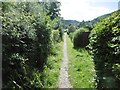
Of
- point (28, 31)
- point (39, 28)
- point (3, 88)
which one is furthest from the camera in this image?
point (39, 28)

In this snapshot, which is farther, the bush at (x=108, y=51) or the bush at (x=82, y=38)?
the bush at (x=82, y=38)

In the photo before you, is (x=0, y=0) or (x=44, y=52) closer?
(x=0, y=0)

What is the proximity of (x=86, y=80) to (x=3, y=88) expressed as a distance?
533cm

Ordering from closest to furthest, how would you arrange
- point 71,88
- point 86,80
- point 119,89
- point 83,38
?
point 119,89, point 71,88, point 86,80, point 83,38

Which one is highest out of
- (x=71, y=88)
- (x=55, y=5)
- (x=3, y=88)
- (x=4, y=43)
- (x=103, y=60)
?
(x=55, y=5)

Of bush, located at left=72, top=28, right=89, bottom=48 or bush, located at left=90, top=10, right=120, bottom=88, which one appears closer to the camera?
bush, located at left=90, top=10, right=120, bottom=88

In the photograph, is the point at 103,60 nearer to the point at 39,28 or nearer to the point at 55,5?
the point at 39,28

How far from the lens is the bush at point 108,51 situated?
19.9 feet

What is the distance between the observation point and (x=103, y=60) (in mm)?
7543

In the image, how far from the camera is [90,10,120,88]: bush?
6074mm

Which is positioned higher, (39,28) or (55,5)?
(55,5)

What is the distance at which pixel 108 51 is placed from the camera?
7133 mm

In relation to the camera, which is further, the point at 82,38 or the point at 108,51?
the point at 82,38

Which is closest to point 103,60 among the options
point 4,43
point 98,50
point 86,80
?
point 98,50
